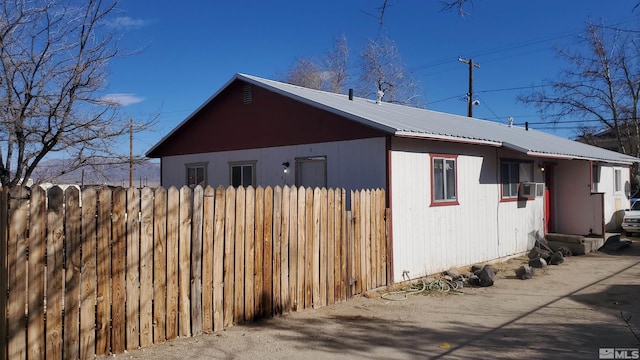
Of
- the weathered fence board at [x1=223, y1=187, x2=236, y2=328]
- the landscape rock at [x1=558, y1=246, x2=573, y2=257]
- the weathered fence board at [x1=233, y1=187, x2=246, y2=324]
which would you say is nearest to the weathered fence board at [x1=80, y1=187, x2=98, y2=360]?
the weathered fence board at [x1=223, y1=187, x2=236, y2=328]

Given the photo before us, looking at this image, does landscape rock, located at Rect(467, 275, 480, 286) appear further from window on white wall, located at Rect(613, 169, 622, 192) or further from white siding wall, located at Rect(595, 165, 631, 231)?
window on white wall, located at Rect(613, 169, 622, 192)

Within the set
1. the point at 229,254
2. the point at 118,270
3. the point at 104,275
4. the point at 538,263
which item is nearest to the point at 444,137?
the point at 538,263

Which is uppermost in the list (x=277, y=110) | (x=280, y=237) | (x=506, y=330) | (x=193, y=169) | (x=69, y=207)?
(x=277, y=110)

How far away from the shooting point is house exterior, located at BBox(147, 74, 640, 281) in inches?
386

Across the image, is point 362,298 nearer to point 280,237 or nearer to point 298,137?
point 280,237

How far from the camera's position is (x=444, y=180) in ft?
35.8

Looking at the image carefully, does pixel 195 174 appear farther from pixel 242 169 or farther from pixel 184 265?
pixel 184 265

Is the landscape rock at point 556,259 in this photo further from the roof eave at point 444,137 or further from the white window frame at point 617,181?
the white window frame at point 617,181

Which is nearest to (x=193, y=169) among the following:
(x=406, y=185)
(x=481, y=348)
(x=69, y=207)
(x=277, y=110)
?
(x=277, y=110)

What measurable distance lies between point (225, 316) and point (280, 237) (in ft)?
4.40

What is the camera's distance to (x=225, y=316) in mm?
6332

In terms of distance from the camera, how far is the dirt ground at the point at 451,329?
219 inches

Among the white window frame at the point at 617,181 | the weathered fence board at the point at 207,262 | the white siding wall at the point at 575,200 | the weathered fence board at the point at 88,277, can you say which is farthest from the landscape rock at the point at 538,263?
the white window frame at the point at 617,181

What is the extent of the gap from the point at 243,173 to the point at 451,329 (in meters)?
7.61
